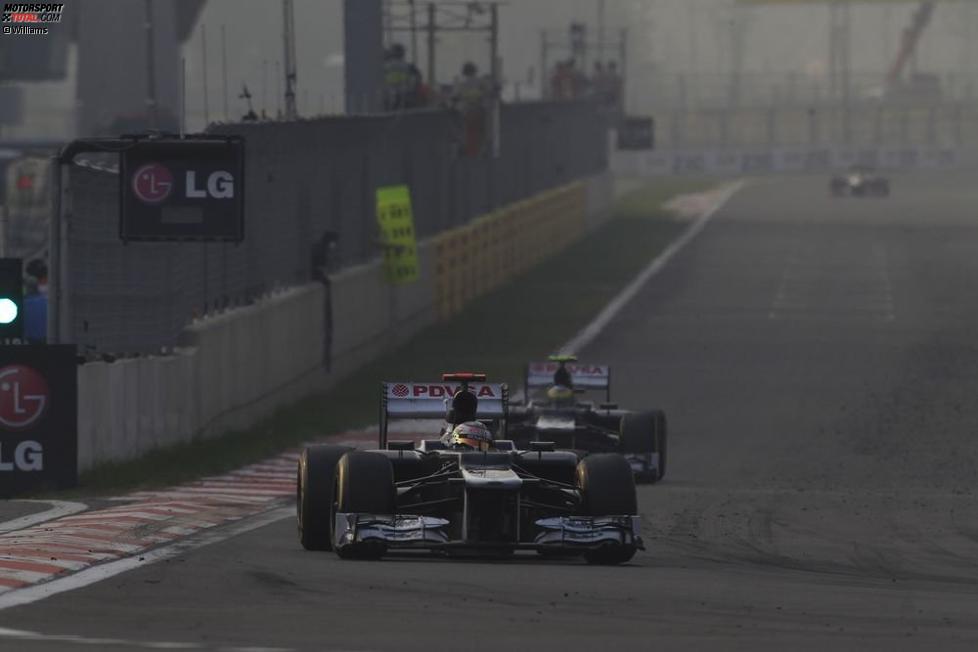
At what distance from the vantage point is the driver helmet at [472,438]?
1353cm

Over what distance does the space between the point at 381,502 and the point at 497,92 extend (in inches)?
1318

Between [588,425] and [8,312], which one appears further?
[588,425]

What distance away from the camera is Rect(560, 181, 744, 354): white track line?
34219 mm

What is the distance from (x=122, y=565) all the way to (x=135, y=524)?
7.08 feet

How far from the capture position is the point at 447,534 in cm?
1255

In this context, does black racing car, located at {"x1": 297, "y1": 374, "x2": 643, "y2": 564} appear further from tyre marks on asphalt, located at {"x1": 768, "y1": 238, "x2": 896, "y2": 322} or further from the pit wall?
tyre marks on asphalt, located at {"x1": 768, "y1": 238, "x2": 896, "y2": 322}

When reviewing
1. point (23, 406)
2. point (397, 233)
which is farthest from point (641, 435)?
point (397, 233)

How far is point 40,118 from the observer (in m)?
105

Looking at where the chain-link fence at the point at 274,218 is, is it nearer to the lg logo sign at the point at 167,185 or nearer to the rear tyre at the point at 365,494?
the lg logo sign at the point at 167,185

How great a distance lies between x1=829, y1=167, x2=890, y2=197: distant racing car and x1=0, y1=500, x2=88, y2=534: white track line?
65.3 metres

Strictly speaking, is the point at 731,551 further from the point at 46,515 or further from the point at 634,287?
the point at 634,287

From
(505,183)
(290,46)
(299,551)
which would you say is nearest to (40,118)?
(505,183)

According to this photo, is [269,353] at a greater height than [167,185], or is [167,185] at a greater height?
[167,185]

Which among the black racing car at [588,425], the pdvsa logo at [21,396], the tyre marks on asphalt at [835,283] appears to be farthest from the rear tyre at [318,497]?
the tyre marks on asphalt at [835,283]
